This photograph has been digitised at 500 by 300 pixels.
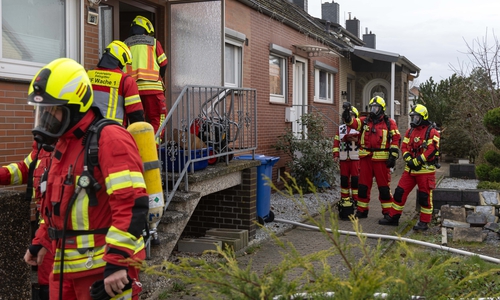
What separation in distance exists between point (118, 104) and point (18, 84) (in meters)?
1.03

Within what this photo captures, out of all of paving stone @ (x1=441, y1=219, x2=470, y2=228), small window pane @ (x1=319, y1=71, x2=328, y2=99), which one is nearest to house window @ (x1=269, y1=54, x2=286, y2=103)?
small window pane @ (x1=319, y1=71, x2=328, y2=99)

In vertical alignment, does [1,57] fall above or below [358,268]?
above

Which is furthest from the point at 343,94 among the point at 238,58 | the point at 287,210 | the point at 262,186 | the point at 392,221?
the point at 262,186

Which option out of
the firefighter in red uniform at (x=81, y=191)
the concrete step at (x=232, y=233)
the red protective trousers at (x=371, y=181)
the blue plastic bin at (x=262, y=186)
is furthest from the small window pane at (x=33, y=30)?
the red protective trousers at (x=371, y=181)

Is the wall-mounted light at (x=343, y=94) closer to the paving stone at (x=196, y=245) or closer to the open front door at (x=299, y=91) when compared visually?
the open front door at (x=299, y=91)

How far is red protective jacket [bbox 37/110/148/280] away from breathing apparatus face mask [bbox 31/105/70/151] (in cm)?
9

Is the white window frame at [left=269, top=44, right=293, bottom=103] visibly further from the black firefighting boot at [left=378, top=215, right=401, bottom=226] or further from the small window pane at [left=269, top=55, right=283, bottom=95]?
the black firefighting boot at [left=378, top=215, right=401, bottom=226]

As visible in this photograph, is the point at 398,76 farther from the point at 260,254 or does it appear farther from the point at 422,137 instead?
the point at 260,254

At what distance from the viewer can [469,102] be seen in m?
16.7

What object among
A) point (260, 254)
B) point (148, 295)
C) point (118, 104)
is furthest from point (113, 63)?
point (260, 254)

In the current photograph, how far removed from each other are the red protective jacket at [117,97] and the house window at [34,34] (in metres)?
0.78

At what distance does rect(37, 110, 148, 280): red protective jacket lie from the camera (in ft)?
9.14

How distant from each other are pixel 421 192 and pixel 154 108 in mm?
4642

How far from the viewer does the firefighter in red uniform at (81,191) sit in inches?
110
